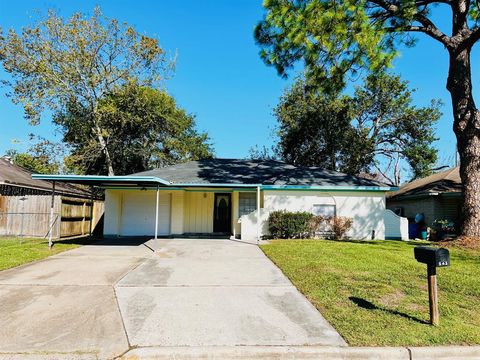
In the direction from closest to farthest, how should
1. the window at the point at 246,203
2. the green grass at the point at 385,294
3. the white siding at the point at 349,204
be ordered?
the green grass at the point at 385,294 → the white siding at the point at 349,204 → the window at the point at 246,203

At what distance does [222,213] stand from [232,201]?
1061mm

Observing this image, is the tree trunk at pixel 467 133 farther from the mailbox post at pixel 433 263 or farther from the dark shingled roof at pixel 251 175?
the mailbox post at pixel 433 263

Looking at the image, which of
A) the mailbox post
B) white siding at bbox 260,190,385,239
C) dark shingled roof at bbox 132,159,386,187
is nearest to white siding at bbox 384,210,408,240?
white siding at bbox 260,190,385,239

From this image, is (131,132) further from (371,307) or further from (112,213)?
(371,307)

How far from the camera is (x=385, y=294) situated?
5711mm

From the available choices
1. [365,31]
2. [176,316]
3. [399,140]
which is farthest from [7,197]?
[399,140]

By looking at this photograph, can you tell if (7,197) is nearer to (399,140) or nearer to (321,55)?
(321,55)

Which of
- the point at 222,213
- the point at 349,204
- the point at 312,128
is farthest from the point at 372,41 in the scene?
the point at 312,128

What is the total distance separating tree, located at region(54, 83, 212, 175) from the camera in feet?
74.0

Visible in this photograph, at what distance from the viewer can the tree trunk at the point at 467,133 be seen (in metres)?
12.4

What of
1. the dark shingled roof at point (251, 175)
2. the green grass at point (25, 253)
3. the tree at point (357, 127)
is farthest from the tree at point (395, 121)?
the green grass at point (25, 253)

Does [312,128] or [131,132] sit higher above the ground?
[312,128]

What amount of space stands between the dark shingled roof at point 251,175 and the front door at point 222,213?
4.27 ft

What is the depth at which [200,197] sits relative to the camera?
16.6m
